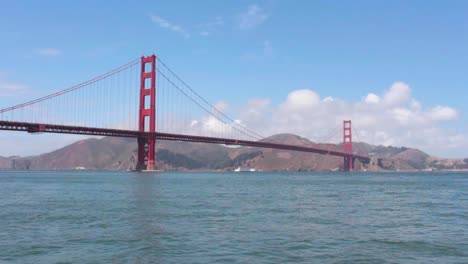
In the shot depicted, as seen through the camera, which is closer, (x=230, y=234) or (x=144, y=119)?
(x=230, y=234)

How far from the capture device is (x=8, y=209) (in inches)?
993

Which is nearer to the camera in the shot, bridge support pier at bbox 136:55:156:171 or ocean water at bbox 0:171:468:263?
ocean water at bbox 0:171:468:263

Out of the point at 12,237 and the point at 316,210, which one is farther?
the point at 316,210

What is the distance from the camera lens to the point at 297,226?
19141mm

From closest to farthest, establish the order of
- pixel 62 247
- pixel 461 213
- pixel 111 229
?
pixel 62 247 < pixel 111 229 < pixel 461 213

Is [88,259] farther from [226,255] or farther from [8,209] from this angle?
[8,209]

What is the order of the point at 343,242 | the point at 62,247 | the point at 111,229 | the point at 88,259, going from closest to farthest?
the point at 88,259
the point at 62,247
the point at 343,242
the point at 111,229

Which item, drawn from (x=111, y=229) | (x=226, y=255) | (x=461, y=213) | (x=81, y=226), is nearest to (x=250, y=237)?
(x=226, y=255)

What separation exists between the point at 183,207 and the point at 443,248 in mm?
14885

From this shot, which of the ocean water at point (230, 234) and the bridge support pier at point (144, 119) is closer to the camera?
the ocean water at point (230, 234)

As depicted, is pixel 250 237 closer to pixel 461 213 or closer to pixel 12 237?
pixel 12 237

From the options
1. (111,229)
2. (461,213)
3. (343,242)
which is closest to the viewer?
(343,242)

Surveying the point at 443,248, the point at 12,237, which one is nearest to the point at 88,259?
the point at 12,237

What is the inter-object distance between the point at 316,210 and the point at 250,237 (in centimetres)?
990
